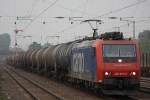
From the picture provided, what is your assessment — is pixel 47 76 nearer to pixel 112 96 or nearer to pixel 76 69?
pixel 76 69

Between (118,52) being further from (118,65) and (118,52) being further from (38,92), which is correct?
(38,92)

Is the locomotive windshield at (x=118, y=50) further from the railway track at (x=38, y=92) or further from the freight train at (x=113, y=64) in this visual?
the railway track at (x=38, y=92)

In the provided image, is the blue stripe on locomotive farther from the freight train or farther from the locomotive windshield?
the locomotive windshield

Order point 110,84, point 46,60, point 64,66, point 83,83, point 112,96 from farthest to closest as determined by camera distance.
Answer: point 46,60
point 64,66
point 83,83
point 112,96
point 110,84

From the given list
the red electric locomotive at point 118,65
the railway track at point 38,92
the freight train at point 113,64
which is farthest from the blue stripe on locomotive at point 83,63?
the railway track at point 38,92

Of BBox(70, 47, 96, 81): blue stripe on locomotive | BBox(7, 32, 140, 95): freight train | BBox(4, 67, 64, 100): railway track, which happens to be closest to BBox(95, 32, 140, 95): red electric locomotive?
BBox(7, 32, 140, 95): freight train

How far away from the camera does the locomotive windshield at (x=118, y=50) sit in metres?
20.3

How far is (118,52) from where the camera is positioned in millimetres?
20391

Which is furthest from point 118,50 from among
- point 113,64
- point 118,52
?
point 113,64

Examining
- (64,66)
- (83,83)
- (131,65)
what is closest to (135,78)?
(131,65)

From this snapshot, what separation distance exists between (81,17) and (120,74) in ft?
81.6

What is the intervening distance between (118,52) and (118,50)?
103 millimetres

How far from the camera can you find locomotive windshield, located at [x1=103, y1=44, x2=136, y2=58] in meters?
20.3

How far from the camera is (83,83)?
24625 mm
